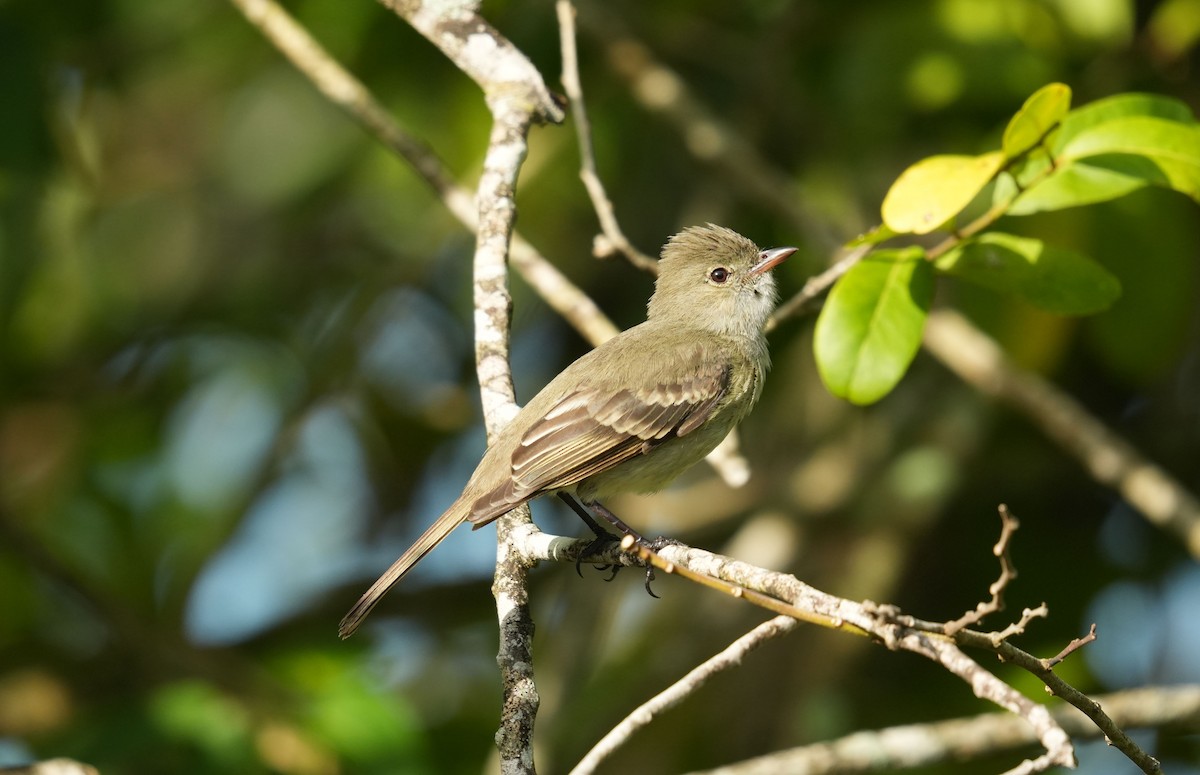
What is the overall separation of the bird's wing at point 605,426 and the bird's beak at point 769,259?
2.68ft

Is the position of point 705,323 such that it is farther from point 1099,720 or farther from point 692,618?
point 1099,720

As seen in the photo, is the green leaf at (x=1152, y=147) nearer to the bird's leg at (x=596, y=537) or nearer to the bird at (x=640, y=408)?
the bird at (x=640, y=408)

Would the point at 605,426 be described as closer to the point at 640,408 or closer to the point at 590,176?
the point at 640,408

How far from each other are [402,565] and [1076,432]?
2.87m

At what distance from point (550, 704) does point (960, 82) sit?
3.15 m

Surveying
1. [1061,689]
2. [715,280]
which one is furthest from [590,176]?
[1061,689]

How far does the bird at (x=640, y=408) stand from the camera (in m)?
4.32

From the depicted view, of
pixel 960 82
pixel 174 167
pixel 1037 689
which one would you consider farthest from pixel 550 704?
pixel 174 167

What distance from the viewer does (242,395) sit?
7.27 meters

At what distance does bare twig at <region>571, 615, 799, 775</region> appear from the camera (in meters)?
2.81

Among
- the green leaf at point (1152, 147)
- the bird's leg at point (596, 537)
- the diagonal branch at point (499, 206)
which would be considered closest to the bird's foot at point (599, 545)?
the bird's leg at point (596, 537)

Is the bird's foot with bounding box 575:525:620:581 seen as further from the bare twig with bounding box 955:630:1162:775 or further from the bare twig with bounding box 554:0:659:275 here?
the bare twig with bounding box 955:630:1162:775

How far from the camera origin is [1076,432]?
214 inches

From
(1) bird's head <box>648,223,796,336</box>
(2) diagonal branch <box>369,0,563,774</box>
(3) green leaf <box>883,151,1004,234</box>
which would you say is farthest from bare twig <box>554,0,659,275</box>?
(3) green leaf <box>883,151,1004,234</box>
